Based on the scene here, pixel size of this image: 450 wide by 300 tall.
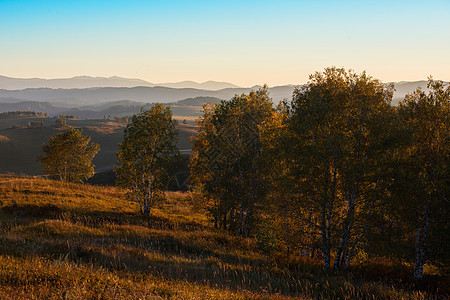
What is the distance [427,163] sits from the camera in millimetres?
17188

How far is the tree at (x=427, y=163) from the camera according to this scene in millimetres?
15875

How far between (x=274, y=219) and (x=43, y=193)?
77.2ft

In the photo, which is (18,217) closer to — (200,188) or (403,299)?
(200,188)

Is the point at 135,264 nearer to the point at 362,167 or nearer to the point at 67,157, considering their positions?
the point at 362,167

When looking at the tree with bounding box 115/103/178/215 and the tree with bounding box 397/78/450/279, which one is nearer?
the tree with bounding box 397/78/450/279

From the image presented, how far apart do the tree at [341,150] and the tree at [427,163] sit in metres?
1.68

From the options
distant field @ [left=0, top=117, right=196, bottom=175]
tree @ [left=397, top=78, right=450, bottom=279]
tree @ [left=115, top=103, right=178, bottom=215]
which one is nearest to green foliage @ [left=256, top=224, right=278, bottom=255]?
tree @ [left=397, top=78, right=450, bottom=279]

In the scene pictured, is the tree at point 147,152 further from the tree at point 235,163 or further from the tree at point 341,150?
the tree at point 341,150

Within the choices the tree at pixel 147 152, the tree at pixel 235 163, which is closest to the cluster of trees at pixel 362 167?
the tree at pixel 235 163

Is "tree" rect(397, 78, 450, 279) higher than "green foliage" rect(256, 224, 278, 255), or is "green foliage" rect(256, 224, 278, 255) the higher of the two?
"tree" rect(397, 78, 450, 279)

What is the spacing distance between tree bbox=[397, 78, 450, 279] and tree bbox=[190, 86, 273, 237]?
1132 cm

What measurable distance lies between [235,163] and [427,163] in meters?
14.8

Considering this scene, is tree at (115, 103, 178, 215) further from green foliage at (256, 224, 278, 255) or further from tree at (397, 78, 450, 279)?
tree at (397, 78, 450, 279)

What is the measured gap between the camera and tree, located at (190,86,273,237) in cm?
2528
